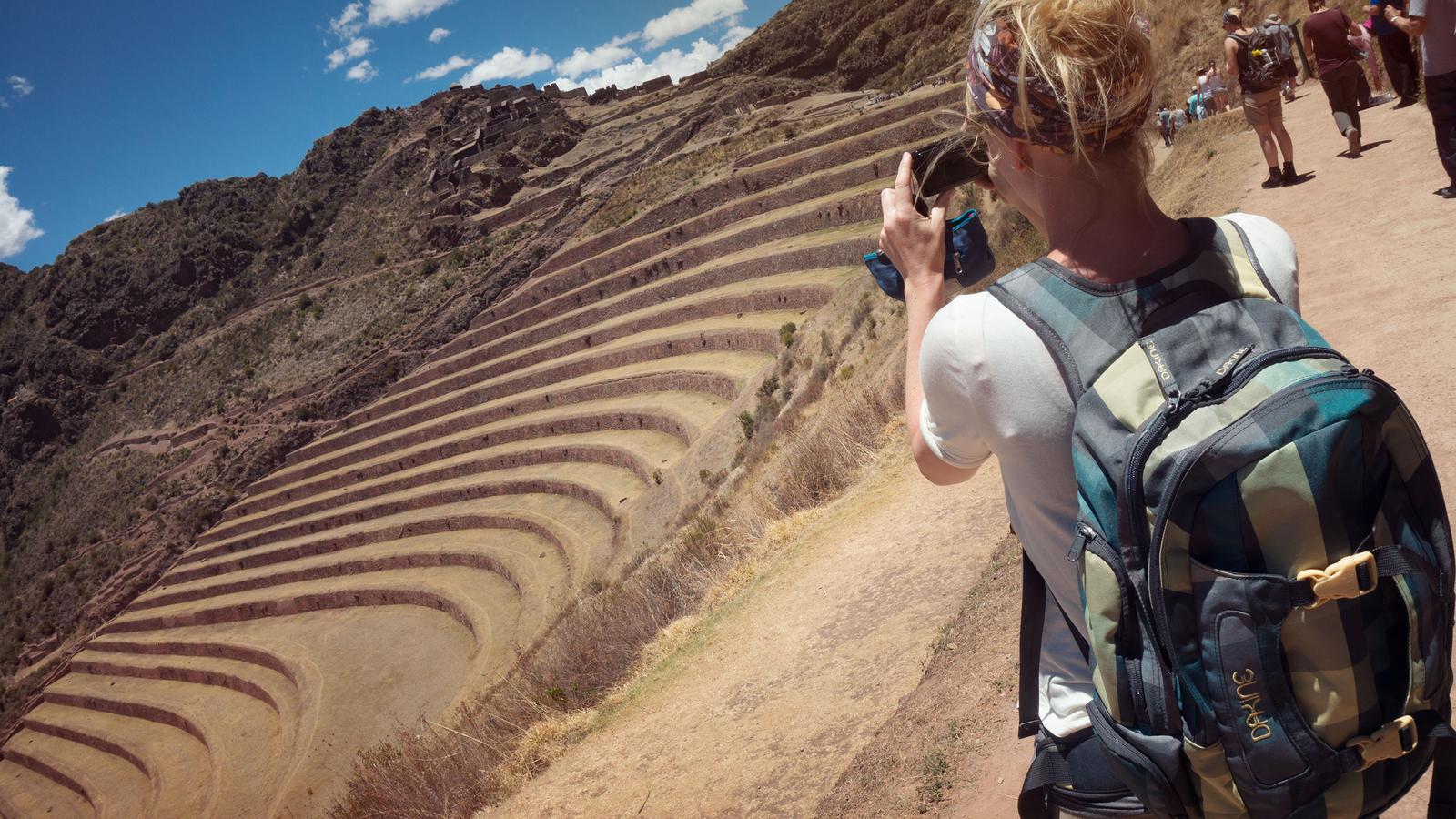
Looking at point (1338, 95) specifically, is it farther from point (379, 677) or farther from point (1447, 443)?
point (379, 677)

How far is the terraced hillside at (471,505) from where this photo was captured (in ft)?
52.8

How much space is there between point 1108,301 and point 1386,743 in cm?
58

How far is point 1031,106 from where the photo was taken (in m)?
1.23

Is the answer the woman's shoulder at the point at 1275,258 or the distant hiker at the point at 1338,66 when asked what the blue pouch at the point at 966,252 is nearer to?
the woman's shoulder at the point at 1275,258

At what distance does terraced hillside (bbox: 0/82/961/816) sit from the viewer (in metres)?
16.1

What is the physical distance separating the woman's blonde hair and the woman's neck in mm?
77

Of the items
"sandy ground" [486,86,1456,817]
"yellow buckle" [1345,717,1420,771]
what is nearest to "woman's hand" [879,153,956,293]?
"yellow buckle" [1345,717,1420,771]

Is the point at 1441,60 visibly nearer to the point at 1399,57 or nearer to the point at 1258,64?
the point at 1258,64

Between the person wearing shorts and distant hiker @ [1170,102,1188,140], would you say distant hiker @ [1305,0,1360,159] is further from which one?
distant hiker @ [1170,102,1188,140]

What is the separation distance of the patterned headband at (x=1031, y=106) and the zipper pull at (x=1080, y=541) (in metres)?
0.50

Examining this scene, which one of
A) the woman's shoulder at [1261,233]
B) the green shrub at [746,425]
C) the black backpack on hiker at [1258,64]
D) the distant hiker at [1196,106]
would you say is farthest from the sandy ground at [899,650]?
the distant hiker at [1196,106]

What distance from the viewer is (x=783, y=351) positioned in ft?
50.7

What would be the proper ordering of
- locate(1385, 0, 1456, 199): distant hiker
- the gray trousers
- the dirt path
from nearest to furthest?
the dirt path, locate(1385, 0, 1456, 199): distant hiker, the gray trousers

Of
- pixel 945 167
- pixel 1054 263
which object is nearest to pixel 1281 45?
pixel 945 167
